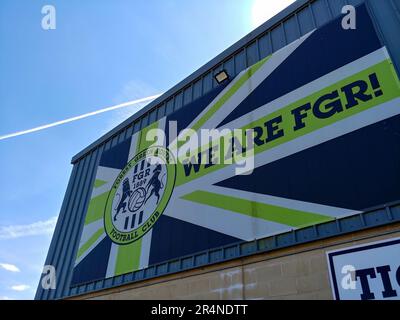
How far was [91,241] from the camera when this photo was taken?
9.79 metres

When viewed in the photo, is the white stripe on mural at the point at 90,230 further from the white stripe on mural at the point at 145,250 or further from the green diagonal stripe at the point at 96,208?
the white stripe on mural at the point at 145,250

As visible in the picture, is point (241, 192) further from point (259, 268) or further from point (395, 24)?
point (395, 24)

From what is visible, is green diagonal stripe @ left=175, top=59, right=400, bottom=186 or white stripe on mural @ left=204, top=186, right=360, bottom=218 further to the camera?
green diagonal stripe @ left=175, top=59, right=400, bottom=186

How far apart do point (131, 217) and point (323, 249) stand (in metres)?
5.67

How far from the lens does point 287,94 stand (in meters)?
7.02

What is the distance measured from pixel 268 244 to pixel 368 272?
5.80ft

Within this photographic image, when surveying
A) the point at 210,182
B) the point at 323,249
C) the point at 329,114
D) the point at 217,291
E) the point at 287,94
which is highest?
the point at 287,94

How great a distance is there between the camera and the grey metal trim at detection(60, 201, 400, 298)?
4715 mm

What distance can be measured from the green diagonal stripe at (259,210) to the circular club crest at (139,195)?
1.16 meters

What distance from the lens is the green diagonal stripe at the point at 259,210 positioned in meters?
5.46

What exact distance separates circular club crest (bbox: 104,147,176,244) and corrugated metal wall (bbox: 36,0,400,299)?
1.50m

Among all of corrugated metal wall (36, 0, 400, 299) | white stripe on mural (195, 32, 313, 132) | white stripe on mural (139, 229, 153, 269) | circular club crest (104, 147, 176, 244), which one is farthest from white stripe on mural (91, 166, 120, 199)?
white stripe on mural (195, 32, 313, 132)

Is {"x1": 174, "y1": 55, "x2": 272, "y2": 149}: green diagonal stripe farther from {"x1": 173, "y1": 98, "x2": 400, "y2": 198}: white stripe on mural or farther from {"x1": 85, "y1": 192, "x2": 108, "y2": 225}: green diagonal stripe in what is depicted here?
{"x1": 85, "y1": 192, "x2": 108, "y2": 225}: green diagonal stripe

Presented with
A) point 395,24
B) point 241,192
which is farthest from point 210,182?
point 395,24
